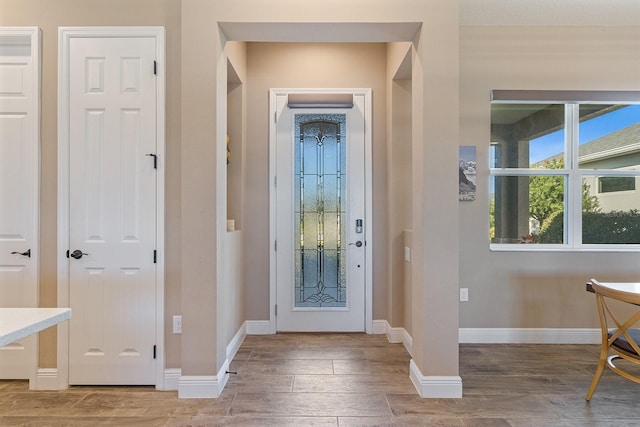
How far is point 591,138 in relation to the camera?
359cm

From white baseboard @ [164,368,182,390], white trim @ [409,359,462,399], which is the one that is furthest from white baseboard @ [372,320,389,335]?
white baseboard @ [164,368,182,390]

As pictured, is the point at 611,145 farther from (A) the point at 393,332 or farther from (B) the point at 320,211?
(B) the point at 320,211

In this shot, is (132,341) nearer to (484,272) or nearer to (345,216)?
(345,216)

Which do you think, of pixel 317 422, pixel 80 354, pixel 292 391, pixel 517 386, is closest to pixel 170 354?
Result: pixel 80 354

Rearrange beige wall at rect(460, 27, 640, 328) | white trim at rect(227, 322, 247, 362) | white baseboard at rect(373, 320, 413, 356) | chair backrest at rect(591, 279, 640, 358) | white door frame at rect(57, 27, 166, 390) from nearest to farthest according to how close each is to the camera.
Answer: chair backrest at rect(591, 279, 640, 358)
white door frame at rect(57, 27, 166, 390)
white trim at rect(227, 322, 247, 362)
white baseboard at rect(373, 320, 413, 356)
beige wall at rect(460, 27, 640, 328)

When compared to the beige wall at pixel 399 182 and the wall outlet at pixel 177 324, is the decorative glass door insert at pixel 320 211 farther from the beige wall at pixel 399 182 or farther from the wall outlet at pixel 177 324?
the wall outlet at pixel 177 324

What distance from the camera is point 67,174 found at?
8.43ft

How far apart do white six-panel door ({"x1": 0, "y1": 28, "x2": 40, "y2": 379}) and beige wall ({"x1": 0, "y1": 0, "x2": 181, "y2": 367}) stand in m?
0.06

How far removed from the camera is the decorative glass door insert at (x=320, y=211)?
3.85 meters

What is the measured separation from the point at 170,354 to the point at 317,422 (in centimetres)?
118

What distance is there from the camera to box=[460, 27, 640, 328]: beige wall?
3.46 m

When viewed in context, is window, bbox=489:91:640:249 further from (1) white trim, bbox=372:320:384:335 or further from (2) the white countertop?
(2) the white countertop

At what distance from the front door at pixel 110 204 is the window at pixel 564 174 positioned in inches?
124

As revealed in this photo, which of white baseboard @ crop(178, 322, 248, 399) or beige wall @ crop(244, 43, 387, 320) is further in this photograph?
beige wall @ crop(244, 43, 387, 320)
